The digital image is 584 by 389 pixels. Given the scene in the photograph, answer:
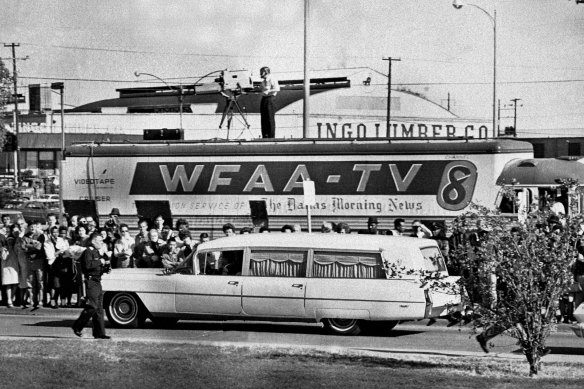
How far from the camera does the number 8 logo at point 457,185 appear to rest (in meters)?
27.9

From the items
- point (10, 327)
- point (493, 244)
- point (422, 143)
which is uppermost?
point (422, 143)

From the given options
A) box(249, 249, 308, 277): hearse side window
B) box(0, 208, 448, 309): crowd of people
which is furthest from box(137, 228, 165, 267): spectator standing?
box(249, 249, 308, 277): hearse side window

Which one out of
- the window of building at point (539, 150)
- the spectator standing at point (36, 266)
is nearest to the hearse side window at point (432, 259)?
the spectator standing at point (36, 266)

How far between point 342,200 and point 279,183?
69.7 inches

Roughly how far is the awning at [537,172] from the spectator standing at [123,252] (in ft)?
30.5

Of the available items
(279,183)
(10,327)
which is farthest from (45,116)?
(10,327)

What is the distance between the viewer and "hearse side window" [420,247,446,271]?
17.7m

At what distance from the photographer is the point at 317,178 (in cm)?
2944

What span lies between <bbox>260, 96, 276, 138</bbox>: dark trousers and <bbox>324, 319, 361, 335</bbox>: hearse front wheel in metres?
12.8

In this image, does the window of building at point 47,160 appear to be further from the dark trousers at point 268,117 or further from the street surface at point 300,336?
the street surface at point 300,336

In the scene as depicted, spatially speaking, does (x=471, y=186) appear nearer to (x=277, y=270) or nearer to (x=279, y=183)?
(x=279, y=183)

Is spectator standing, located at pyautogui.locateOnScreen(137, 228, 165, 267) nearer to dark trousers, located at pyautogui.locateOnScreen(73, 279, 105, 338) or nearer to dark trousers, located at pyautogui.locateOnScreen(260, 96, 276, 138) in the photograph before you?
dark trousers, located at pyautogui.locateOnScreen(73, 279, 105, 338)

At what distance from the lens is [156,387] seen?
12125 mm

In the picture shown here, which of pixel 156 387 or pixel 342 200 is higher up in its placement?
pixel 342 200
